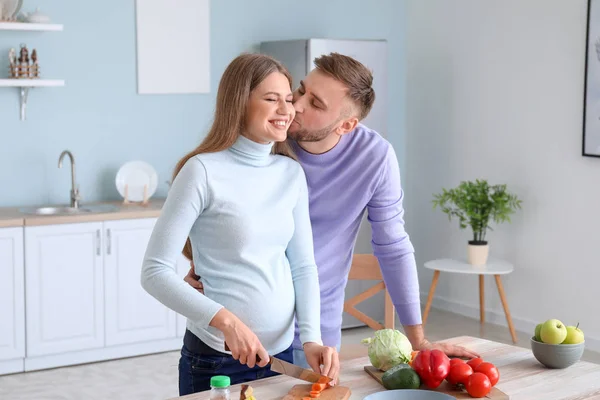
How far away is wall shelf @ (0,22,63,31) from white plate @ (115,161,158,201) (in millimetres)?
845

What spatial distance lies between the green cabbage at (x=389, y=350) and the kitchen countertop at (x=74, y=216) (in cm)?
276

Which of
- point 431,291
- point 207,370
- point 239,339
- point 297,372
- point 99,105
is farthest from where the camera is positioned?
point 431,291

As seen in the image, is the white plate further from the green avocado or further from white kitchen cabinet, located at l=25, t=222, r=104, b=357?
the green avocado

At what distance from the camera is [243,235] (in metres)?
2.01

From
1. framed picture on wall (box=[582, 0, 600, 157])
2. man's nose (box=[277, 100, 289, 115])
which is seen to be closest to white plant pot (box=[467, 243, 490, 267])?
framed picture on wall (box=[582, 0, 600, 157])

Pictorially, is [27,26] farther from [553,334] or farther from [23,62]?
[553,334]

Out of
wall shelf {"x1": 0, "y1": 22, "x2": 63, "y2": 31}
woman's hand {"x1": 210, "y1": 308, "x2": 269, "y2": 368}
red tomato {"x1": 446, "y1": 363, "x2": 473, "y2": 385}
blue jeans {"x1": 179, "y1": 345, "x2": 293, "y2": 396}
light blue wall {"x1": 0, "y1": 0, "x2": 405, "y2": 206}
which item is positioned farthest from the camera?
light blue wall {"x1": 0, "y1": 0, "x2": 405, "y2": 206}

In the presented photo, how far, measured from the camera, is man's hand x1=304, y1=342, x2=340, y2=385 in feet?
6.56

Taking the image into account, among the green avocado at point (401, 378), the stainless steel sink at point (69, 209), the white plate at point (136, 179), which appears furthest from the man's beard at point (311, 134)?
the white plate at point (136, 179)

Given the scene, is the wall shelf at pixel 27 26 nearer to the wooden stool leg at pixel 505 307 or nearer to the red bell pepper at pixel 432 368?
the wooden stool leg at pixel 505 307

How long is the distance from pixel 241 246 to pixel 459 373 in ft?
Result: 1.79

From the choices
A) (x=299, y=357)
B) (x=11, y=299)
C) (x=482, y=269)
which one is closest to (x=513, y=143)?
(x=482, y=269)

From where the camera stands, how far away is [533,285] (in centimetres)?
534

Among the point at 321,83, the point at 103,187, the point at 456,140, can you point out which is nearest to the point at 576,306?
the point at 456,140
